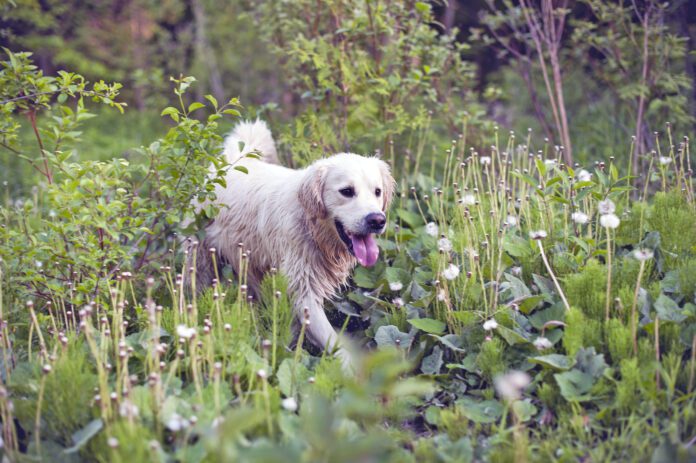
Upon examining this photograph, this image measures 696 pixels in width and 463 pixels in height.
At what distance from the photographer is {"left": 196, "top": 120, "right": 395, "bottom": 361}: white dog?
3787mm

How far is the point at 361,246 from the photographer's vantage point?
379 centimetres

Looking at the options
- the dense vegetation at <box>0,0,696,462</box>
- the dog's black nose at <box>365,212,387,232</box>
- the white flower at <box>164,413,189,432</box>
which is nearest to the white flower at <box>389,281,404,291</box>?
the dense vegetation at <box>0,0,696,462</box>

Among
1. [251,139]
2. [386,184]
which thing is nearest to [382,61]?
[251,139]

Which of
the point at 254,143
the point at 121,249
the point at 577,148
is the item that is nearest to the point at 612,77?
the point at 577,148

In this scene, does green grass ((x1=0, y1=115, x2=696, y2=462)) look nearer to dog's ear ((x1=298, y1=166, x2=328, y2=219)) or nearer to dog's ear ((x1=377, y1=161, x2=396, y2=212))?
dog's ear ((x1=377, y1=161, x2=396, y2=212))

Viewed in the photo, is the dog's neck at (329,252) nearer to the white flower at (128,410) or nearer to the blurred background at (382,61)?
the blurred background at (382,61)

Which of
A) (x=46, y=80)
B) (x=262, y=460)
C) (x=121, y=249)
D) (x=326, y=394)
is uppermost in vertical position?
(x=46, y=80)

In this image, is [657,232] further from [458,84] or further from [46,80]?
[46,80]

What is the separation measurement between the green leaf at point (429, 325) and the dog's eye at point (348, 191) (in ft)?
2.55

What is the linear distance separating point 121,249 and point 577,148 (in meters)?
4.89

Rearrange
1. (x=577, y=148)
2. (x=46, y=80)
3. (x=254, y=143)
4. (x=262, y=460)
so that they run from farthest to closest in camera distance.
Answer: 1. (x=577, y=148)
2. (x=254, y=143)
3. (x=46, y=80)
4. (x=262, y=460)

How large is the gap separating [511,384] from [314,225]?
1.61 m

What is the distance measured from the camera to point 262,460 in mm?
1870

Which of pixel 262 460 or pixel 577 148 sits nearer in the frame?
pixel 262 460
